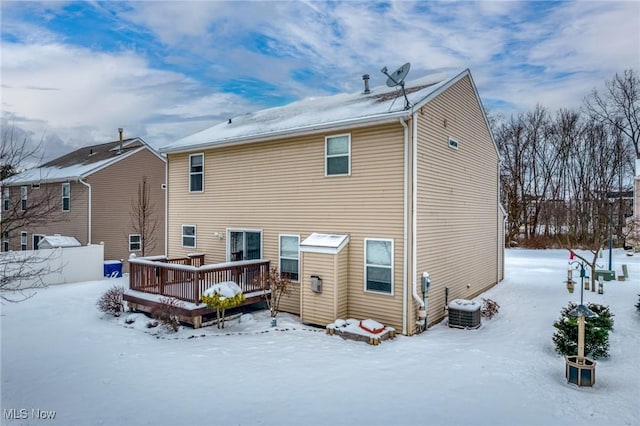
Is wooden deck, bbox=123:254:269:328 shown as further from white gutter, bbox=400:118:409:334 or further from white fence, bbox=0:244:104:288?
white fence, bbox=0:244:104:288

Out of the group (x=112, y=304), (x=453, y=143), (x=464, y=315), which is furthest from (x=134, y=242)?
(x=464, y=315)

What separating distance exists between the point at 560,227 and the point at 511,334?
26207 mm

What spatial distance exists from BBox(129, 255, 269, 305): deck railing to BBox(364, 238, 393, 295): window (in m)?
3.12

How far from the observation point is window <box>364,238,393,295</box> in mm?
9203

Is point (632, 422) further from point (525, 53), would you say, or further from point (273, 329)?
point (525, 53)

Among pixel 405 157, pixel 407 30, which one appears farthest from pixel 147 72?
pixel 405 157

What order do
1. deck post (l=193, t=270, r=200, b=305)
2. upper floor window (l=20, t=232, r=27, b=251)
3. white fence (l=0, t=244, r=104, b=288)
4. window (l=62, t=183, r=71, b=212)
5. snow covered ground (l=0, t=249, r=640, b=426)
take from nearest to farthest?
snow covered ground (l=0, t=249, r=640, b=426) < deck post (l=193, t=270, r=200, b=305) < white fence (l=0, t=244, r=104, b=288) < window (l=62, t=183, r=71, b=212) < upper floor window (l=20, t=232, r=27, b=251)

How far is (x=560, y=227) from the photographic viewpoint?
3047cm

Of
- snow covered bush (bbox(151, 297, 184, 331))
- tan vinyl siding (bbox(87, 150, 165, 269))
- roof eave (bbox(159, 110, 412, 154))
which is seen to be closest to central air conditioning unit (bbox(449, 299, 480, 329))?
roof eave (bbox(159, 110, 412, 154))

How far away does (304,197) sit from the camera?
10609 millimetres

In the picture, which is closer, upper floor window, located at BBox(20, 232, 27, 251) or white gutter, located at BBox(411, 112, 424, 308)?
white gutter, located at BBox(411, 112, 424, 308)

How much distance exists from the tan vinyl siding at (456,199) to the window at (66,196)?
18.9m

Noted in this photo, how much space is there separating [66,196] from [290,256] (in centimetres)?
1578
